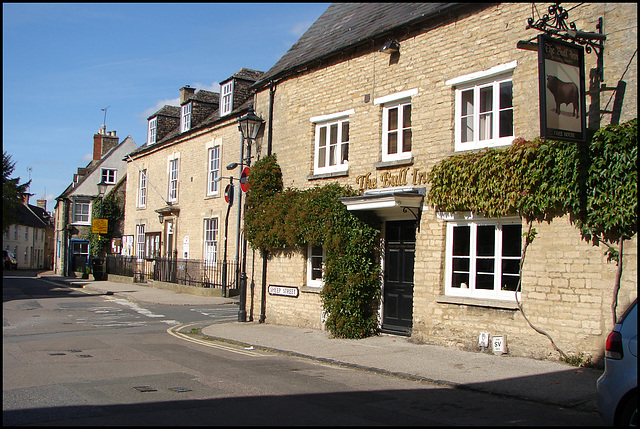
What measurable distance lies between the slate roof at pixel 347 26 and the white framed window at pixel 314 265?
189 inches

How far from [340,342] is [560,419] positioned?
247 inches

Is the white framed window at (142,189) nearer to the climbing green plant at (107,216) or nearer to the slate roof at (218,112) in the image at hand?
the slate roof at (218,112)

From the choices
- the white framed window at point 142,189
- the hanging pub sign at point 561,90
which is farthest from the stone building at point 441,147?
the white framed window at point 142,189

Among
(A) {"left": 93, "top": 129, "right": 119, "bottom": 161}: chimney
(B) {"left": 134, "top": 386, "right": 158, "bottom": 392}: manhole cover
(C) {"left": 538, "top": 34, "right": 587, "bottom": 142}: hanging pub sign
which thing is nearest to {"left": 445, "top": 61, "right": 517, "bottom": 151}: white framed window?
(C) {"left": 538, "top": 34, "right": 587, "bottom": 142}: hanging pub sign

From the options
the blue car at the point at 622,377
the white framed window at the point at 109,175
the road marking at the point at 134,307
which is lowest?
the road marking at the point at 134,307

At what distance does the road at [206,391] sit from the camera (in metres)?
6.13

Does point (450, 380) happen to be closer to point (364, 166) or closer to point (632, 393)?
point (632, 393)

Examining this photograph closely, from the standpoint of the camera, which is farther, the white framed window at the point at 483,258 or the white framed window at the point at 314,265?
the white framed window at the point at 314,265

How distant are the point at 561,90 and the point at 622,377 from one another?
5046 millimetres

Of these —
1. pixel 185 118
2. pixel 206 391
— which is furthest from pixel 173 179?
pixel 206 391

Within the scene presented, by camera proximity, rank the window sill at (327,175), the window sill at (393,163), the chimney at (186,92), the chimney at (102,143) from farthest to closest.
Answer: the chimney at (102,143)
the chimney at (186,92)
the window sill at (327,175)
the window sill at (393,163)

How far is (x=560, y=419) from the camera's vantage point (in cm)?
634

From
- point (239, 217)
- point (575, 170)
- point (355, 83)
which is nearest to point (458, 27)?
point (355, 83)

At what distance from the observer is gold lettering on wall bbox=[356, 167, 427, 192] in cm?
1190
